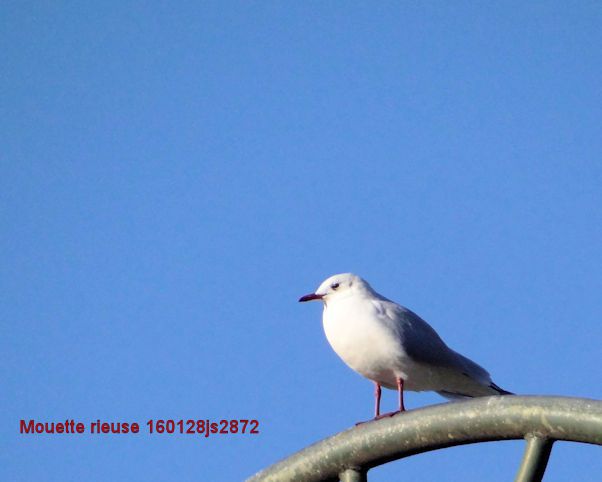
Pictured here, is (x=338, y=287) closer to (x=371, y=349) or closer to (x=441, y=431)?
(x=371, y=349)

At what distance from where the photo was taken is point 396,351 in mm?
6777

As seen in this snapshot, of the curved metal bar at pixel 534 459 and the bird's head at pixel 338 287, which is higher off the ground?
the bird's head at pixel 338 287

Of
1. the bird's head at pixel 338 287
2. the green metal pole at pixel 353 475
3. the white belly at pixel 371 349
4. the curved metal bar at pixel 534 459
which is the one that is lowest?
the curved metal bar at pixel 534 459

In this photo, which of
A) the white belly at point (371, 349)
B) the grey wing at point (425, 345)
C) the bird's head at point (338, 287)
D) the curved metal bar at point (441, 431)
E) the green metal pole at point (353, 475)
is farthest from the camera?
the bird's head at point (338, 287)

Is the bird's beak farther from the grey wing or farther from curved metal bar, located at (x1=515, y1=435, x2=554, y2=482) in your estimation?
curved metal bar, located at (x1=515, y1=435, x2=554, y2=482)

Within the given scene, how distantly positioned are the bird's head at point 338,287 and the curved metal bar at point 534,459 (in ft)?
12.7

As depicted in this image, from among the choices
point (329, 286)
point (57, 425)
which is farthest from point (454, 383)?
point (57, 425)

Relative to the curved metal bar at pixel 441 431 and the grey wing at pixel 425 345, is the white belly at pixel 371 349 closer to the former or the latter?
the grey wing at pixel 425 345

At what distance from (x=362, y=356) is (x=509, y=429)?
10.3 feet

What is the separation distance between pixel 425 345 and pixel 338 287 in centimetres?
84

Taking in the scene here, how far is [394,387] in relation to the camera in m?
7.07

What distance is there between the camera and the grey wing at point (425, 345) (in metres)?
6.91

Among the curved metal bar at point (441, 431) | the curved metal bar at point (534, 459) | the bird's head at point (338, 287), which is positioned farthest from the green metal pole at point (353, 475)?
the bird's head at point (338, 287)

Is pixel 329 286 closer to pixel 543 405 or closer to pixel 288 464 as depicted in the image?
pixel 288 464
